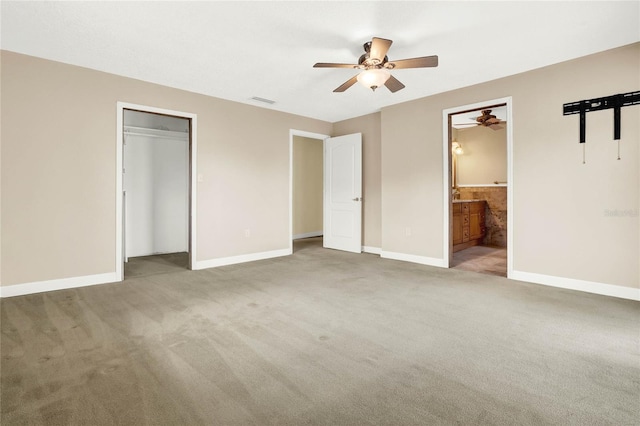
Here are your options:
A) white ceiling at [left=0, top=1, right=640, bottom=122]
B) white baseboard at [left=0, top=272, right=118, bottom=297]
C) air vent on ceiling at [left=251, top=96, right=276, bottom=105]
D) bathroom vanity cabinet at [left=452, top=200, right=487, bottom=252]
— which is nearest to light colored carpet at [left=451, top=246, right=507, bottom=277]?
bathroom vanity cabinet at [left=452, top=200, right=487, bottom=252]

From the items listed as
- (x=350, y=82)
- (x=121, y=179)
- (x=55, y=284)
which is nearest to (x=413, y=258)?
(x=350, y=82)

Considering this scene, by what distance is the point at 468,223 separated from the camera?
6.35 metres

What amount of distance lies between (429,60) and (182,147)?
485 centimetres

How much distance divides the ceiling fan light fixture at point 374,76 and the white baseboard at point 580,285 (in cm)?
300

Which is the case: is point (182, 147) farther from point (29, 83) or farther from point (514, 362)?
point (514, 362)

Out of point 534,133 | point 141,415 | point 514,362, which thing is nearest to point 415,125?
point 534,133

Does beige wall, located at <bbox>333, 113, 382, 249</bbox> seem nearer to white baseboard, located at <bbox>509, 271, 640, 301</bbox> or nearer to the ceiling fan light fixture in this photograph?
white baseboard, located at <bbox>509, 271, 640, 301</bbox>

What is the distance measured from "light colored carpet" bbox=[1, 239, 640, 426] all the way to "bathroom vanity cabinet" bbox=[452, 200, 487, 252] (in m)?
2.40

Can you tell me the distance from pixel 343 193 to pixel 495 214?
3538 mm

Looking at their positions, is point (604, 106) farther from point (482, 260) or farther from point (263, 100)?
point (263, 100)

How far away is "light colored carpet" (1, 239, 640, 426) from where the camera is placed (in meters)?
1.57

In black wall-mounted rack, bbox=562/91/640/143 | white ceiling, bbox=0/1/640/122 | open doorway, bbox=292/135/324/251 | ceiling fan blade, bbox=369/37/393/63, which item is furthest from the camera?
open doorway, bbox=292/135/324/251

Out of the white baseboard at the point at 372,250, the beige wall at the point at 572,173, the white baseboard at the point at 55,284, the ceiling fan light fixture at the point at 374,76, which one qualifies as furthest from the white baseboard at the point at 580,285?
the white baseboard at the point at 55,284

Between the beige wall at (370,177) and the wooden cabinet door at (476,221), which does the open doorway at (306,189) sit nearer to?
the beige wall at (370,177)
